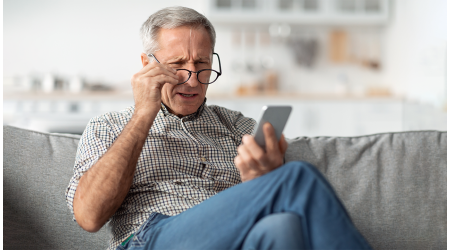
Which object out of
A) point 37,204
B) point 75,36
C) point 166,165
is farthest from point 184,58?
point 75,36

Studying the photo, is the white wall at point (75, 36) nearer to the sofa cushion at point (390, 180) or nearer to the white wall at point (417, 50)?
the white wall at point (417, 50)

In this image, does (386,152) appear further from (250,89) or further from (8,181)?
(250,89)

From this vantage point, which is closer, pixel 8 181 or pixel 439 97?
pixel 8 181

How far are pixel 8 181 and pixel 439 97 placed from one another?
10.2ft

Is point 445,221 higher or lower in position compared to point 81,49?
lower

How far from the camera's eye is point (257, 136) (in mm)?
1050

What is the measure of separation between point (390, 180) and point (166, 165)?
32.5 inches

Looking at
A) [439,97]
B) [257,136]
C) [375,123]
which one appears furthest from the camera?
[375,123]

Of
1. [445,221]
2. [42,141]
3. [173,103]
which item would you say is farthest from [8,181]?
[445,221]

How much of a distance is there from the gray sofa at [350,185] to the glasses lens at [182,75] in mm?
455

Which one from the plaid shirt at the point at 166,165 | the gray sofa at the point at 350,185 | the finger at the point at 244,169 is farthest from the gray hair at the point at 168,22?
the finger at the point at 244,169

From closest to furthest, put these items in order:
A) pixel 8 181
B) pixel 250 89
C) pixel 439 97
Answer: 1. pixel 8 181
2. pixel 439 97
3. pixel 250 89

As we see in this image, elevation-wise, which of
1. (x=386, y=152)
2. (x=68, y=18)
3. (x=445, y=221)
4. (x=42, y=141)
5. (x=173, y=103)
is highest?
(x=68, y=18)

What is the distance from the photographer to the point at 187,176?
1.34 m
